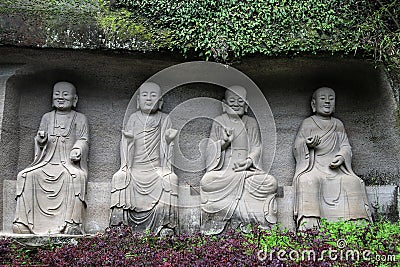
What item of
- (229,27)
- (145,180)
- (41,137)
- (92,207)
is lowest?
(92,207)

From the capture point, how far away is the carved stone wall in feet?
28.9

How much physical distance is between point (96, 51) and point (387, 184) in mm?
4599

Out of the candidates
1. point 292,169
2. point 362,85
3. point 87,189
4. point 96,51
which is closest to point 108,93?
point 96,51

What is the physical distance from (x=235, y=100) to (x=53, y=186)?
2.83 metres

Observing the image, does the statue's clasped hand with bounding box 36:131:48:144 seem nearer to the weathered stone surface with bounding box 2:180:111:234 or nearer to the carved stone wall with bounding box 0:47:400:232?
the carved stone wall with bounding box 0:47:400:232

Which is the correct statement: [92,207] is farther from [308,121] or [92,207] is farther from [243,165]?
[308,121]

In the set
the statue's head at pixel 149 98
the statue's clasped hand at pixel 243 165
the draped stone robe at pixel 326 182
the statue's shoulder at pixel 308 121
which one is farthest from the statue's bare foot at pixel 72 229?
the statue's shoulder at pixel 308 121

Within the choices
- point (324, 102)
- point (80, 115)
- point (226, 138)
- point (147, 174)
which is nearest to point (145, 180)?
point (147, 174)

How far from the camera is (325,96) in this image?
913 centimetres

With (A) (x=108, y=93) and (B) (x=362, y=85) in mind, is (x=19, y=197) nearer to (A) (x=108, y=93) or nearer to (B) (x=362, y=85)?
(A) (x=108, y=93)

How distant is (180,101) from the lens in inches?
370

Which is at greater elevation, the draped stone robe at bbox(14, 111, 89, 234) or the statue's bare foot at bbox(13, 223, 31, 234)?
the draped stone robe at bbox(14, 111, 89, 234)

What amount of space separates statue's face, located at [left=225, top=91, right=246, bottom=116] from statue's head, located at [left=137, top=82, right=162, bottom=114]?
1.00 meters

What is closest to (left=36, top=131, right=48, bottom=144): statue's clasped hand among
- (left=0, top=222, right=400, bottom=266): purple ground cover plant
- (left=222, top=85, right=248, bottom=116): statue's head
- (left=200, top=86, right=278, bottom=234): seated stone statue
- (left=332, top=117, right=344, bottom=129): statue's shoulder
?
(left=0, top=222, right=400, bottom=266): purple ground cover plant
